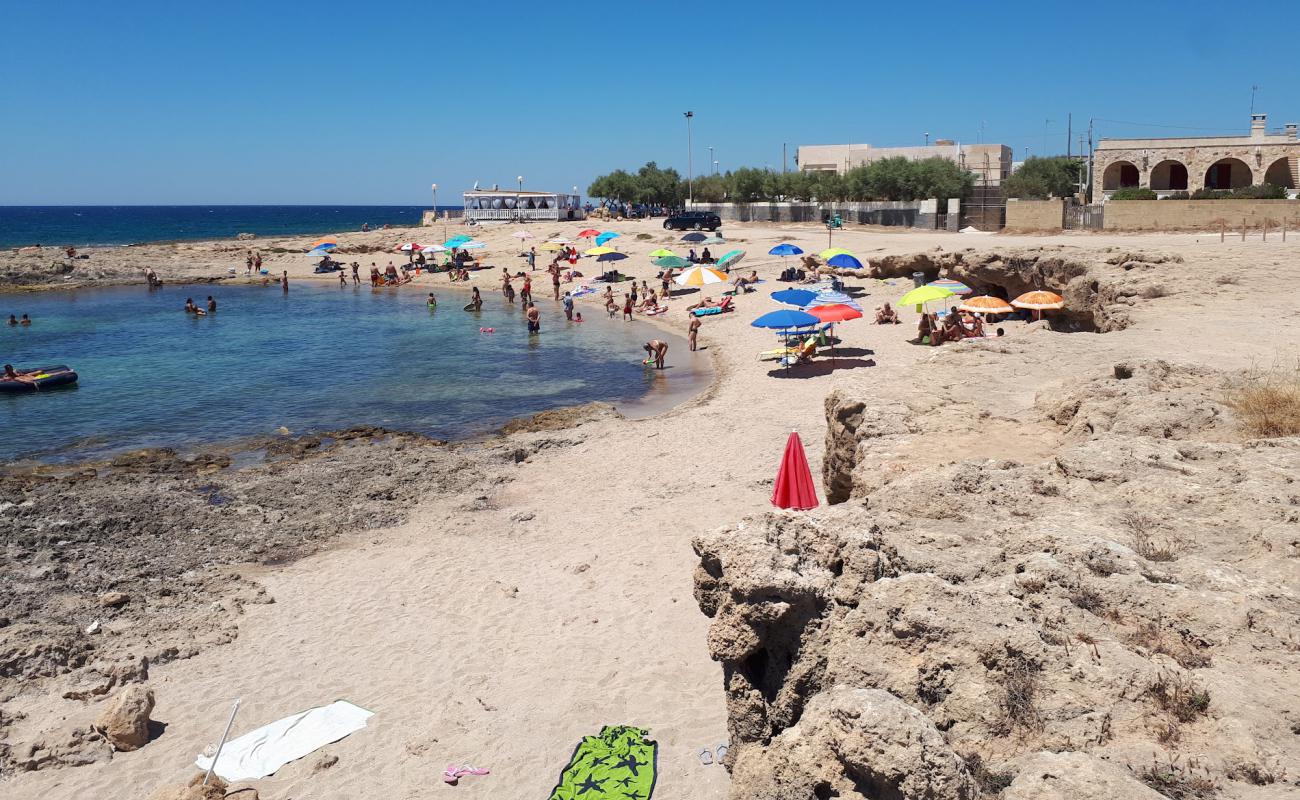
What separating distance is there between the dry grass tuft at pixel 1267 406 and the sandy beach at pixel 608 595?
25 cm

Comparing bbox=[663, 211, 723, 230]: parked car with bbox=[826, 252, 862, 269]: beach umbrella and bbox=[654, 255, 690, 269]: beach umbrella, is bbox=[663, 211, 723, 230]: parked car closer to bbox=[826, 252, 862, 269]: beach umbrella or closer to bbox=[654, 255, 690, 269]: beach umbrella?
bbox=[654, 255, 690, 269]: beach umbrella

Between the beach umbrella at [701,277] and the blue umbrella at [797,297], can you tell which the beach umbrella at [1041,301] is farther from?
the beach umbrella at [701,277]

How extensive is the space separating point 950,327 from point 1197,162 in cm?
3413

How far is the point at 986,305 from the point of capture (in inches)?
Answer: 805

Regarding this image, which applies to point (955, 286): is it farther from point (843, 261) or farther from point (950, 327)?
point (843, 261)

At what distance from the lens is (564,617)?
8547 mm

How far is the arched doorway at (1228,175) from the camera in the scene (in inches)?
1774

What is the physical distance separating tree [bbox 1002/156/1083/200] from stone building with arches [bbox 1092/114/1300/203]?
5.02m

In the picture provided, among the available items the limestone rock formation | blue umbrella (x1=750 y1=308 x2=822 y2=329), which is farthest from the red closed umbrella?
blue umbrella (x1=750 y1=308 x2=822 y2=329)

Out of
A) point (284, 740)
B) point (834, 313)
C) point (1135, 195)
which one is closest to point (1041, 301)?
Result: point (834, 313)

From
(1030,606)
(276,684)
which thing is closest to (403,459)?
(276,684)

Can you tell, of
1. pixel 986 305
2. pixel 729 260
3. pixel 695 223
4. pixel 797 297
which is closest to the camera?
pixel 986 305

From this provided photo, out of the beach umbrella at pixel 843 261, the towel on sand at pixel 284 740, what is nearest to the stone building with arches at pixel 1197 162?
the beach umbrella at pixel 843 261

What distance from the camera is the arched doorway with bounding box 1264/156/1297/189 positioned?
4288 centimetres
